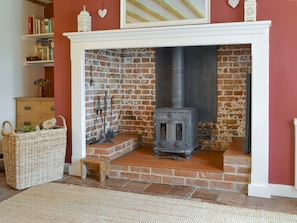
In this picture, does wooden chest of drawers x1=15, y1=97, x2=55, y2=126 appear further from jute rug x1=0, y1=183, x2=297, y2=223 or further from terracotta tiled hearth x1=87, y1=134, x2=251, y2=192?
jute rug x1=0, y1=183, x2=297, y2=223

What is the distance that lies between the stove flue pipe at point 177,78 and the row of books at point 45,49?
77.1 inches

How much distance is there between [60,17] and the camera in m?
4.25

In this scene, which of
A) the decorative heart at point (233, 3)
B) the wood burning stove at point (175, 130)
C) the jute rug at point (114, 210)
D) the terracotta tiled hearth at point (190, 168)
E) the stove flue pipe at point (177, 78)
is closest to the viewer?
the jute rug at point (114, 210)

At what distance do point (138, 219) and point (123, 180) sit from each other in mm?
1165

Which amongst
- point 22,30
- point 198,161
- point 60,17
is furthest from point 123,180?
point 22,30

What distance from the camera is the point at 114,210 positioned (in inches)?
118

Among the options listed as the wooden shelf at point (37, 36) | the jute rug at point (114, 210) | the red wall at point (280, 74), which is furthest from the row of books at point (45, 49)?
the red wall at point (280, 74)

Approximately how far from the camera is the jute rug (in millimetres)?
2805

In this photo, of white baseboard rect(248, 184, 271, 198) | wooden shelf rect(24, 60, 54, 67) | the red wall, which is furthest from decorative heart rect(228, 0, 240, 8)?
wooden shelf rect(24, 60, 54, 67)

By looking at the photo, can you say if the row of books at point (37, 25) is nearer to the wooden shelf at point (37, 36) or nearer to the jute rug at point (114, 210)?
the wooden shelf at point (37, 36)

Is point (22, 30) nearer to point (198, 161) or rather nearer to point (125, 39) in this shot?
point (125, 39)

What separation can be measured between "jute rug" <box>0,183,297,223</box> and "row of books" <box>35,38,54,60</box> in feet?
7.84

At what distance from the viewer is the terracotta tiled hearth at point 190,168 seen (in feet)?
11.5

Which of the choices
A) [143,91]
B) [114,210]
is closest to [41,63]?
[143,91]
